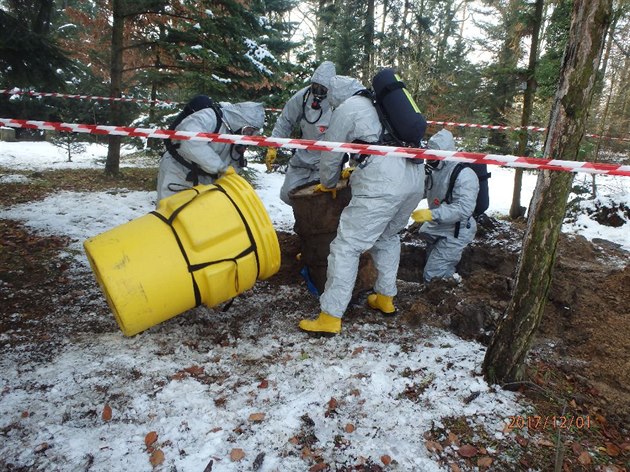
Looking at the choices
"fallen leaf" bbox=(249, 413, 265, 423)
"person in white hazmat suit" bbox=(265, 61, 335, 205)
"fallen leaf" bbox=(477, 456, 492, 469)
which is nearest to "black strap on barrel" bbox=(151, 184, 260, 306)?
"fallen leaf" bbox=(249, 413, 265, 423)

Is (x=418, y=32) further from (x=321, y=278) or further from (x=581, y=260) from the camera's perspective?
(x=321, y=278)

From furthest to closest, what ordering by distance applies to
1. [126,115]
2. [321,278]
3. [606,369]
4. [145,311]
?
[126,115]
[321,278]
[606,369]
[145,311]

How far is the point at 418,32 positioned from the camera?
20141mm

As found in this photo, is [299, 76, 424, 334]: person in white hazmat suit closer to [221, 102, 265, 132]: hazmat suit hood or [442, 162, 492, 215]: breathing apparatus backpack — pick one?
[221, 102, 265, 132]: hazmat suit hood

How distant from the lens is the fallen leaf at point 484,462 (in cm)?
212

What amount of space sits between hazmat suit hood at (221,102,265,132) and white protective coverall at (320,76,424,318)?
2.91ft

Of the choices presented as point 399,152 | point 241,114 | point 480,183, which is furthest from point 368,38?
point 399,152

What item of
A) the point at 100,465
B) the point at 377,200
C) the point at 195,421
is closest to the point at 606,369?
the point at 377,200

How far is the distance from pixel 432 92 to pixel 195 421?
16021mm

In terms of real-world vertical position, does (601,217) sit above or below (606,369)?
above

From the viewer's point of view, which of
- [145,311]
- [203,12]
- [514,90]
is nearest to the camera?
[145,311]

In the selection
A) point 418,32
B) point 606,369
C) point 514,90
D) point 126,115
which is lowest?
point 606,369

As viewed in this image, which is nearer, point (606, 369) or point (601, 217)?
point (606, 369)
